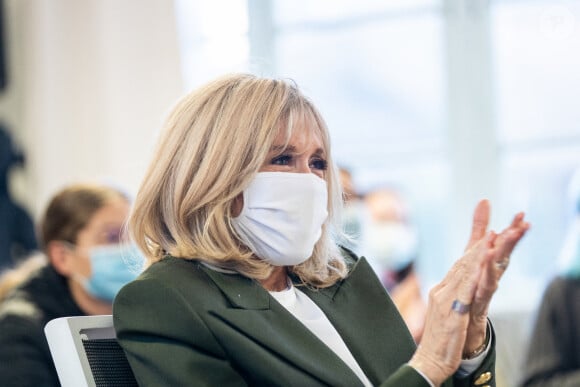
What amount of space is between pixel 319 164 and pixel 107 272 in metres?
1.69

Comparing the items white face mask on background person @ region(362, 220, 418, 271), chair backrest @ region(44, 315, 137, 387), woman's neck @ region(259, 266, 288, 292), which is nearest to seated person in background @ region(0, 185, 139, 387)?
woman's neck @ region(259, 266, 288, 292)

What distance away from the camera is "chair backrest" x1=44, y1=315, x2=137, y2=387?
1.88 metres

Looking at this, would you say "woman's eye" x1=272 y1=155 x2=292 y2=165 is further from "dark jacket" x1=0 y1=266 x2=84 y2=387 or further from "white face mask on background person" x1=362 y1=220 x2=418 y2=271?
"white face mask on background person" x1=362 y1=220 x2=418 y2=271

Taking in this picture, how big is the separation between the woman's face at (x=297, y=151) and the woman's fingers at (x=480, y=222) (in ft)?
1.20

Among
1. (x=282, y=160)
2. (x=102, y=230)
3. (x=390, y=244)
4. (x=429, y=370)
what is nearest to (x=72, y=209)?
(x=102, y=230)

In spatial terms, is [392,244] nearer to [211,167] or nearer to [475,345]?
[475,345]

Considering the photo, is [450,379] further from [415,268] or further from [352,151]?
[352,151]

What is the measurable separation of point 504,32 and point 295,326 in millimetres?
4336

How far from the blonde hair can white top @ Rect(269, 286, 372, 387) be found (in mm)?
82

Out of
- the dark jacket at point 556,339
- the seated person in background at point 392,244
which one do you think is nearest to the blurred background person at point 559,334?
the dark jacket at point 556,339

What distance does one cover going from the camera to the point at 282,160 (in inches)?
85.3

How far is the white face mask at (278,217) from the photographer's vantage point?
2.13m

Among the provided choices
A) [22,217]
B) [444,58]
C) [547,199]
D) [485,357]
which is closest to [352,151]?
[444,58]

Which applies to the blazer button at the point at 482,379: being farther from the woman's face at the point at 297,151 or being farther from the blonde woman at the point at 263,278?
the woman's face at the point at 297,151
